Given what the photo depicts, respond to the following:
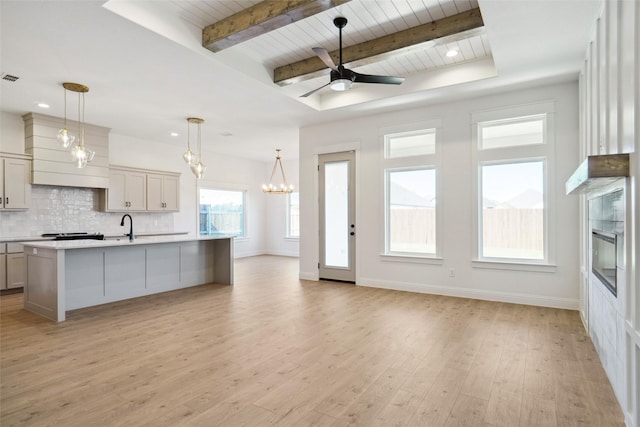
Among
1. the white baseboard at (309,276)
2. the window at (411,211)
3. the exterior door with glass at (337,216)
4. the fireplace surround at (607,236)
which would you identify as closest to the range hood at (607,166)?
the fireplace surround at (607,236)

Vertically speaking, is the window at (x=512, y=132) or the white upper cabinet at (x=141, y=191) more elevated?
the window at (x=512, y=132)

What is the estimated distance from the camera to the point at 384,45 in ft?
13.2

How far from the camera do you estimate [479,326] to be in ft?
12.8

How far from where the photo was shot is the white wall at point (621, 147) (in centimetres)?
193

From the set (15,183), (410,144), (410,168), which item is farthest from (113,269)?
(410,144)

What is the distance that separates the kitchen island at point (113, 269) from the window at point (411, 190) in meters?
3.00

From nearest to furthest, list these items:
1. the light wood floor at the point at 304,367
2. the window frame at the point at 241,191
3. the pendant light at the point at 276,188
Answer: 1. the light wood floor at the point at 304,367
2. the pendant light at the point at 276,188
3. the window frame at the point at 241,191

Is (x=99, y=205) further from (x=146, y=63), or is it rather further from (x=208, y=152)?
(x=146, y=63)

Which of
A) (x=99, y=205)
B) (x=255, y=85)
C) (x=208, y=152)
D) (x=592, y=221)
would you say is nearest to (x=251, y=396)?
(x=592, y=221)

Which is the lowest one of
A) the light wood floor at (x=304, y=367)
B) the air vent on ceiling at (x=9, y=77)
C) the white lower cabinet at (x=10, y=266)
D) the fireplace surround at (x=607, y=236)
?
the light wood floor at (x=304, y=367)

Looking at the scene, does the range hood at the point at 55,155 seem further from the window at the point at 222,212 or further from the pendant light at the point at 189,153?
the window at the point at 222,212

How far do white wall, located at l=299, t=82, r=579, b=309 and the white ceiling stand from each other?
0.88ft

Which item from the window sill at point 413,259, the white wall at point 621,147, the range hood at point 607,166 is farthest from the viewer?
the window sill at point 413,259

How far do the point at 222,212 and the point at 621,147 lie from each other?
9280mm
